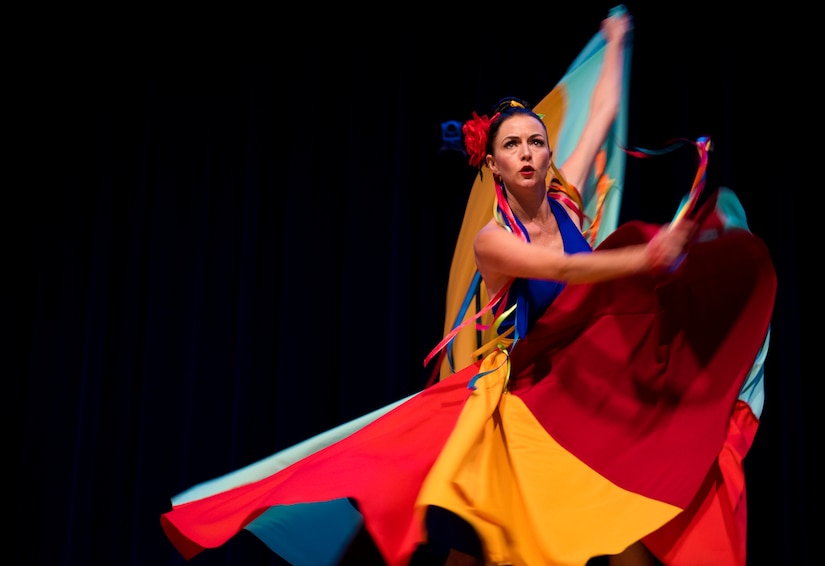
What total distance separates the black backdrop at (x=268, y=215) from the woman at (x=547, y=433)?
2.71 ft

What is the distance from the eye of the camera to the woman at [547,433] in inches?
53.1

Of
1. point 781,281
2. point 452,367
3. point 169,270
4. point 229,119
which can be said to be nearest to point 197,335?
point 169,270

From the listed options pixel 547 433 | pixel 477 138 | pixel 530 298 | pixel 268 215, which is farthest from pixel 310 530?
pixel 268 215

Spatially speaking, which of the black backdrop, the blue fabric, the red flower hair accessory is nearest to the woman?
the blue fabric

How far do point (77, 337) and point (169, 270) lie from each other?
42 centimetres

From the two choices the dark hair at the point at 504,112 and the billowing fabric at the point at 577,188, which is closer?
the dark hair at the point at 504,112

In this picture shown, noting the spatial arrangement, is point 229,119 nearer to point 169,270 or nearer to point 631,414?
point 169,270

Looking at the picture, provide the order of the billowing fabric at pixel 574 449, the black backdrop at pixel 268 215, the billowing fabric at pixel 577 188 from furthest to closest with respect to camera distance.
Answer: the black backdrop at pixel 268 215 < the billowing fabric at pixel 577 188 < the billowing fabric at pixel 574 449

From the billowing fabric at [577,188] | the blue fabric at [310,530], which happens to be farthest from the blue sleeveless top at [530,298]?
the blue fabric at [310,530]

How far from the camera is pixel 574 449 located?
1514mm

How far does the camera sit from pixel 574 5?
8.38ft

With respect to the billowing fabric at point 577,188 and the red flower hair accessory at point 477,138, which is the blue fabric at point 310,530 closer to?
the billowing fabric at point 577,188

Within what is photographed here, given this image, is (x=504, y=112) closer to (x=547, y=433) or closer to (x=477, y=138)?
(x=477, y=138)

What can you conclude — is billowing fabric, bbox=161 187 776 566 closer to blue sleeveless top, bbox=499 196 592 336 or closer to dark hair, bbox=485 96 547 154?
blue sleeveless top, bbox=499 196 592 336
